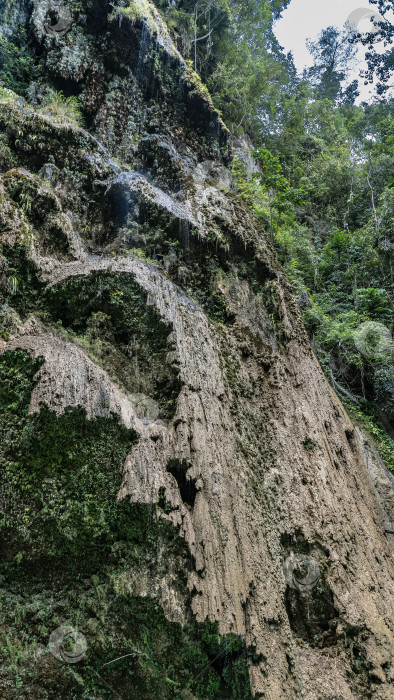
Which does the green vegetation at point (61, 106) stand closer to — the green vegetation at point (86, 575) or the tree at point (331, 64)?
the green vegetation at point (86, 575)

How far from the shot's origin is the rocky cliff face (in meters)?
4.93

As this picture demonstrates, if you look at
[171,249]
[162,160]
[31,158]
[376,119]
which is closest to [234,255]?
[171,249]

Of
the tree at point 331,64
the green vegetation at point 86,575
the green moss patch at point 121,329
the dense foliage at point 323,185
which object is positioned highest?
the tree at point 331,64

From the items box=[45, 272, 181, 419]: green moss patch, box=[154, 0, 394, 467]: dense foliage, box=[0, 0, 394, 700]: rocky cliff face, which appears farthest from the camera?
box=[154, 0, 394, 467]: dense foliage

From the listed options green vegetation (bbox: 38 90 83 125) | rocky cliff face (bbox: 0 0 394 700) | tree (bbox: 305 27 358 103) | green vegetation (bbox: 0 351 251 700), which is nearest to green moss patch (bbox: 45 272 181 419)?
rocky cliff face (bbox: 0 0 394 700)

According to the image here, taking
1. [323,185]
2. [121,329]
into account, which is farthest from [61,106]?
[323,185]

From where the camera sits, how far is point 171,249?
339 inches

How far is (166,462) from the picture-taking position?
577 cm

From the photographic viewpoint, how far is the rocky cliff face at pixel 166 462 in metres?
4.93

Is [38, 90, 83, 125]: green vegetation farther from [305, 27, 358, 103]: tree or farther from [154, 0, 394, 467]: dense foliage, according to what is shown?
[305, 27, 358, 103]: tree

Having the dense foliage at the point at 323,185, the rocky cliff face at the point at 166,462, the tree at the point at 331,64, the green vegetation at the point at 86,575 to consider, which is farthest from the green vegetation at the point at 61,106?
the tree at the point at 331,64

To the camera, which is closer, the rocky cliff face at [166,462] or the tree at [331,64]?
the rocky cliff face at [166,462]

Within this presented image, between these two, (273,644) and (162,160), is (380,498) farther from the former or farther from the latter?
(162,160)

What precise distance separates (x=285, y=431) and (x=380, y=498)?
3.05 m
